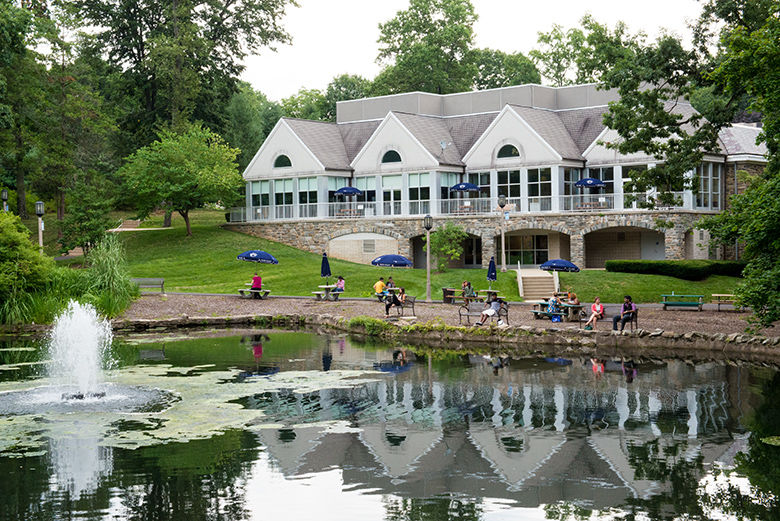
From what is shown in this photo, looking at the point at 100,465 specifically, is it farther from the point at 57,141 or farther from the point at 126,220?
the point at 126,220

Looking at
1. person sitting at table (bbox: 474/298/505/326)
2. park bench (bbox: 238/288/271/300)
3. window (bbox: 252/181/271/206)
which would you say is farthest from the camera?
window (bbox: 252/181/271/206)

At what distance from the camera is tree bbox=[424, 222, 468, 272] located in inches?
2033

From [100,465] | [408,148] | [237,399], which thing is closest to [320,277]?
[408,148]

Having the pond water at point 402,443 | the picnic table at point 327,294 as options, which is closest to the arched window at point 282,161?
the picnic table at point 327,294

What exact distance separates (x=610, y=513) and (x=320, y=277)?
3804 cm

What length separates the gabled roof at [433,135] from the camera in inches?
2347

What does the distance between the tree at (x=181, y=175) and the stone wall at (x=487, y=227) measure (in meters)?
4.42

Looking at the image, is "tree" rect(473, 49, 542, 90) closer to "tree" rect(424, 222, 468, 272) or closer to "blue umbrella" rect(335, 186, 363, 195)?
"blue umbrella" rect(335, 186, 363, 195)

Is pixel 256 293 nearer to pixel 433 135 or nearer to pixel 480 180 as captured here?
pixel 480 180

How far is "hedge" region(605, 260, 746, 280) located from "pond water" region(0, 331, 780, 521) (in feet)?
67.3

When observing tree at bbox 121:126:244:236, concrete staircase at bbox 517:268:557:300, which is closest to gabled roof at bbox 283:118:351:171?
Answer: tree at bbox 121:126:244:236

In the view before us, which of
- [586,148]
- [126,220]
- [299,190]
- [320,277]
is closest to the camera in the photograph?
[320,277]

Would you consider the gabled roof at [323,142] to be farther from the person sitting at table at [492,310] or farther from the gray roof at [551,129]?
the person sitting at table at [492,310]

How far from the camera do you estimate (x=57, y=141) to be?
2594 inches
